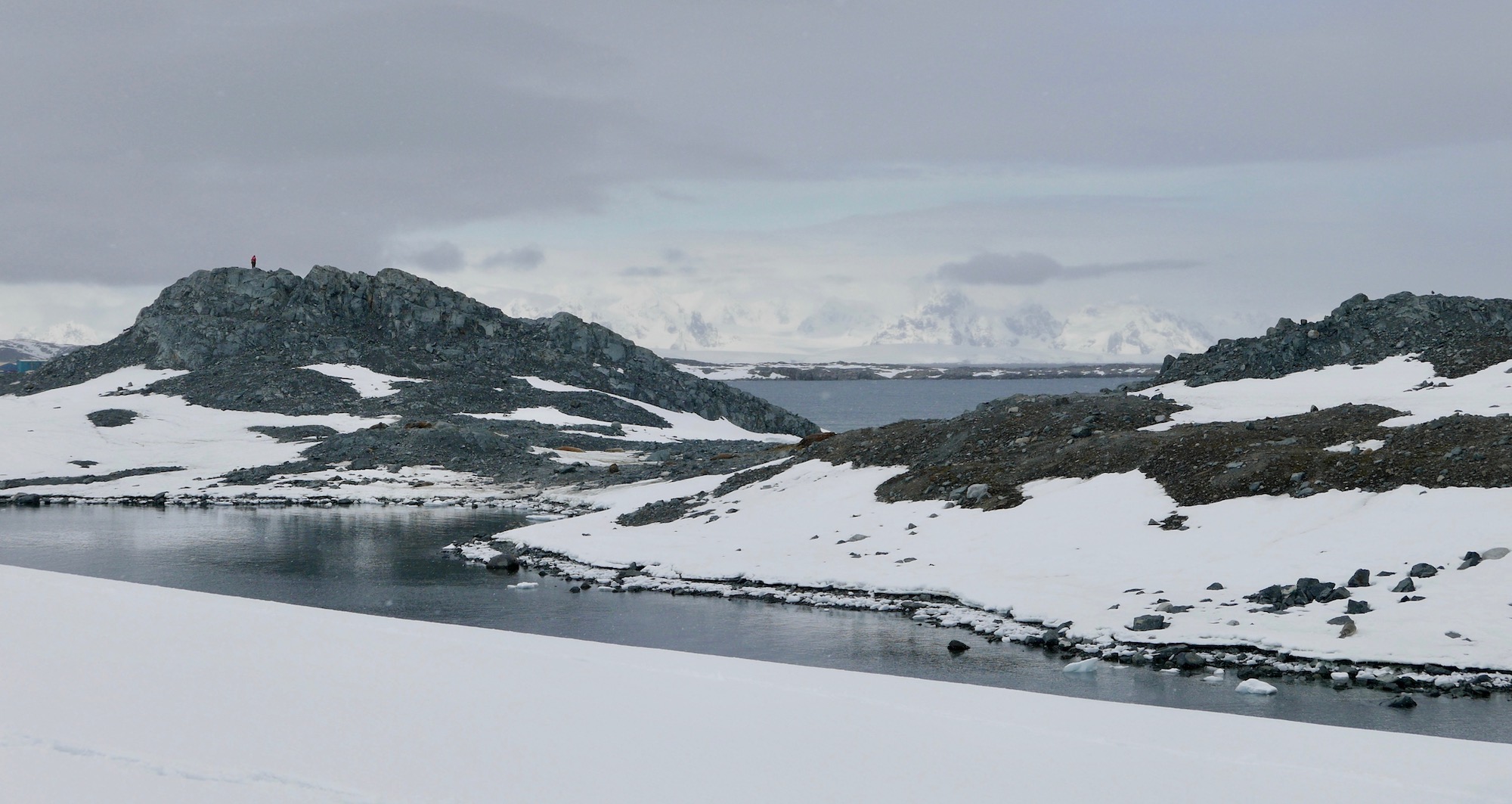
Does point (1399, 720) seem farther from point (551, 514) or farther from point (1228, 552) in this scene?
point (551, 514)

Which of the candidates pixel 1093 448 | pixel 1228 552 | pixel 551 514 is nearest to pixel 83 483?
pixel 551 514

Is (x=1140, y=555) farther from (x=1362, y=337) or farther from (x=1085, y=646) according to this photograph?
(x=1362, y=337)

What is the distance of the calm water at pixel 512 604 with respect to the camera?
1886 cm

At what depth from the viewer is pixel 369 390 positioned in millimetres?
95625

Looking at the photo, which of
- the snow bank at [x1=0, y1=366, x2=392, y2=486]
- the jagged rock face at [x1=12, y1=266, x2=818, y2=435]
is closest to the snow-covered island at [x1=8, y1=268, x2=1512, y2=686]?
the snow bank at [x1=0, y1=366, x2=392, y2=486]

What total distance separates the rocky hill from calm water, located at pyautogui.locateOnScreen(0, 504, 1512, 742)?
55.0ft

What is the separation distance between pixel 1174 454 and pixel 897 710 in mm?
23507

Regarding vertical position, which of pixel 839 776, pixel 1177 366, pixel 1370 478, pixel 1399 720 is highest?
pixel 1177 366

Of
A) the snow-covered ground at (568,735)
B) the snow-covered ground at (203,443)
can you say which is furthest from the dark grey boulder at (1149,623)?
the snow-covered ground at (203,443)

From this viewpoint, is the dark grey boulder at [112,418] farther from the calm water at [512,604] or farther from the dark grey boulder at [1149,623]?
the dark grey boulder at [1149,623]

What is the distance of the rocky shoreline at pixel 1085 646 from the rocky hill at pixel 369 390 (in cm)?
2672

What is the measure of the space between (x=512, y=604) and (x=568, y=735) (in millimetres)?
20090

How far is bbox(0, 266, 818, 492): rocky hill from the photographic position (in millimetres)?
73375

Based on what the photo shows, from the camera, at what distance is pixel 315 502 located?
6022 cm
